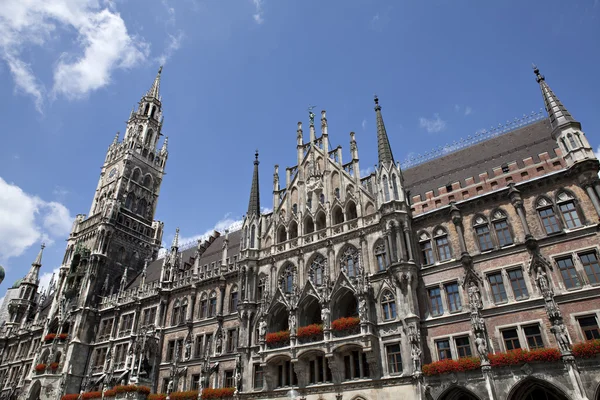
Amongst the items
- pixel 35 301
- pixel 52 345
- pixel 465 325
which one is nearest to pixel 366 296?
pixel 465 325

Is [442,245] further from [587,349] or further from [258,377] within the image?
[258,377]

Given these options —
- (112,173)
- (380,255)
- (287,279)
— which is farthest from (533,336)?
(112,173)

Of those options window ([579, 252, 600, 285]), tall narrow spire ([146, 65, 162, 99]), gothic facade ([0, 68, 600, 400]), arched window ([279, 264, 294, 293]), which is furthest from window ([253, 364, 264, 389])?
tall narrow spire ([146, 65, 162, 99])

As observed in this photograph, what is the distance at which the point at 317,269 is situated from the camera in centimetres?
3014

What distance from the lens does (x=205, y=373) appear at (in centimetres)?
3150

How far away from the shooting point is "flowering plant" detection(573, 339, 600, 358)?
18.4 metres

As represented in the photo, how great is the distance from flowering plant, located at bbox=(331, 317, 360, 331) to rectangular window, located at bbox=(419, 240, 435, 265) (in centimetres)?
573

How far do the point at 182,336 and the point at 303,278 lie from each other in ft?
43.3

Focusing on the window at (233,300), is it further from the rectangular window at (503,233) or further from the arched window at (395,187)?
the rectangular window at (503,233)

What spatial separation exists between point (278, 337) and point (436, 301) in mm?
10581

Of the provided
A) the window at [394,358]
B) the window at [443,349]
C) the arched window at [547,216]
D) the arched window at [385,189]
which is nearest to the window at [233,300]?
the window at [394,358]

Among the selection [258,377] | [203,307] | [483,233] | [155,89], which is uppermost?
[155,89]

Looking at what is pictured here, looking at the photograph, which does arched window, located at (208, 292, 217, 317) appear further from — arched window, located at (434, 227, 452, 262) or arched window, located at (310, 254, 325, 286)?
arched window, located at (434, 227, 452, 262)

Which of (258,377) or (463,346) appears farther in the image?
(258,377)
